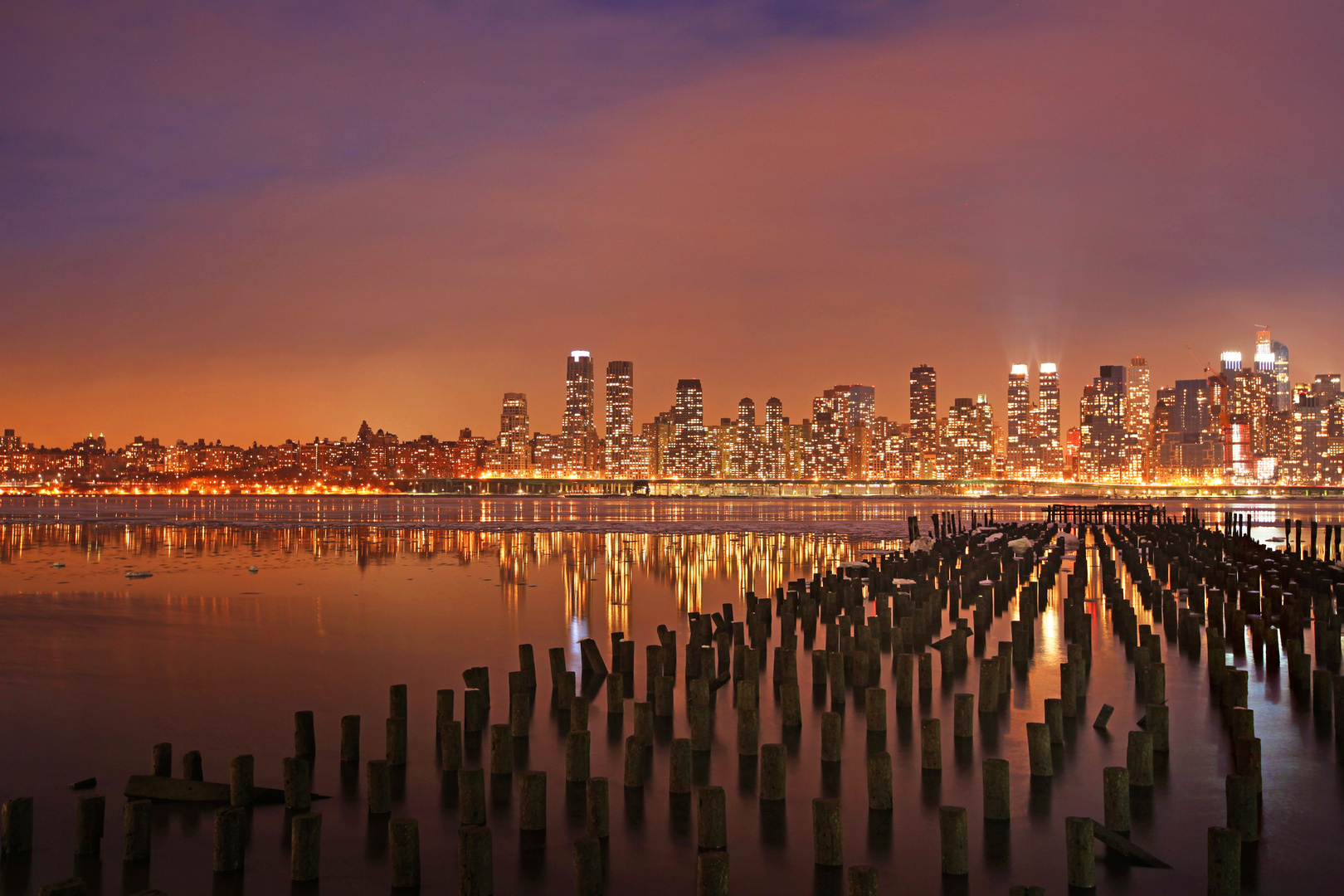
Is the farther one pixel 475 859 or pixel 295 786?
pixel 295 786

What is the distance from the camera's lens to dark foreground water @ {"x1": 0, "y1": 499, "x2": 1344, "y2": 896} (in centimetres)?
924

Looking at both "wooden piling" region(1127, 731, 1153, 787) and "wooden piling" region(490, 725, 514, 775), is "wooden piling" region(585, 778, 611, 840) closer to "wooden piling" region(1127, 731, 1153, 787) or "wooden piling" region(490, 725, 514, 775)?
"wooden piling" region(490, 725, 514, 775)

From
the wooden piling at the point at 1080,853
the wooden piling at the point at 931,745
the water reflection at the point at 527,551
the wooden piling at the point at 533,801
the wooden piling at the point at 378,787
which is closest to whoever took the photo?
the wooden piling at the point at 1080,853

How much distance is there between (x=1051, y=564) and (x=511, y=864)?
1059 inches

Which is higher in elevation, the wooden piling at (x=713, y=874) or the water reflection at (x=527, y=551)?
the wooden piling at (x=713, y=874)

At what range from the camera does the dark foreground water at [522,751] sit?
30.3 ft

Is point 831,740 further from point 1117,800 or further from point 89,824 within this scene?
A: point 89,824

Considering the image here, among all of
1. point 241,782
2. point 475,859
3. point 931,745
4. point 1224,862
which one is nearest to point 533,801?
point 475,859

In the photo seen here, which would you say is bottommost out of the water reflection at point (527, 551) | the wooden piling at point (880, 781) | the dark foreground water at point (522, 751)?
the water reflection at point (527, 551)

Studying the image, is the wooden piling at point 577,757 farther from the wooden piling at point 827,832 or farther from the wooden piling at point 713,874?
the wooden piling at point 713,874

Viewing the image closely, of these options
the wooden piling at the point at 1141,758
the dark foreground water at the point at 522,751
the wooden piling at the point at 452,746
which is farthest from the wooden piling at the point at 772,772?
the wooden piling at the point at 1141,758

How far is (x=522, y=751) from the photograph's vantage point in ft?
41.6

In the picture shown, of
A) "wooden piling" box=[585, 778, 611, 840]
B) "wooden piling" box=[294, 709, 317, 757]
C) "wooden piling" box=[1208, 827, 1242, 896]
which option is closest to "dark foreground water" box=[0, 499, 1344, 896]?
"wooden piling" box=[585, 778, 611, 840]

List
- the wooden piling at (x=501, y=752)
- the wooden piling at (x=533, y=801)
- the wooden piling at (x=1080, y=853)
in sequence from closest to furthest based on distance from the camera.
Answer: the wooden piling at (x=1080, y=853)
the wooden piling at (x=533, y=801)
the wooden piling at (x=501, y=752)
